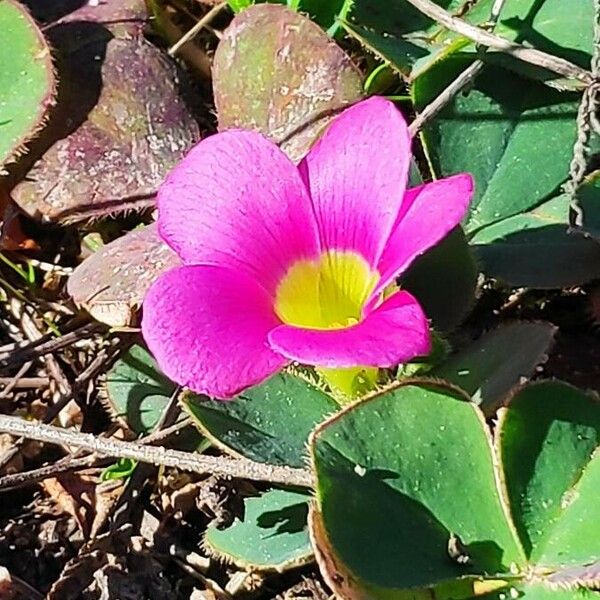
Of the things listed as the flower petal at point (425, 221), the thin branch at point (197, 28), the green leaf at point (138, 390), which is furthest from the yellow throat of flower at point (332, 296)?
the thin branch at point (197, 28)

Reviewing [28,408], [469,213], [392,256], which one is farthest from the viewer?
[28,408]

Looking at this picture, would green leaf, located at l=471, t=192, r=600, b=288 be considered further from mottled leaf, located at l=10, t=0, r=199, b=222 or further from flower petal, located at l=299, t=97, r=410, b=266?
mottled leaf, located at l=10, t=0, r=199, b=222

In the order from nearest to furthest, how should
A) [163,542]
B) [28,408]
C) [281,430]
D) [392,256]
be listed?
[392,256]
[281,430]
[163,542]
[28,408]

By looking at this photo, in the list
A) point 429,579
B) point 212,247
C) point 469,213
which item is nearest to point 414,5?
point 469,213

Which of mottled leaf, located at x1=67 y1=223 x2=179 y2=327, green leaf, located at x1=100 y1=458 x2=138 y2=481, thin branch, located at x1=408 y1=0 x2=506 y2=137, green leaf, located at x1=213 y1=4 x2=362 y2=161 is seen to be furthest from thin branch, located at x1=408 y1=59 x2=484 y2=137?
green leaf, located at x1=100 y1=458 x2=138 y2=481

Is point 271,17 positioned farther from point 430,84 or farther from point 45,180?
point 45,180

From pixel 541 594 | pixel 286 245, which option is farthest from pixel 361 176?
pixel 541 594
